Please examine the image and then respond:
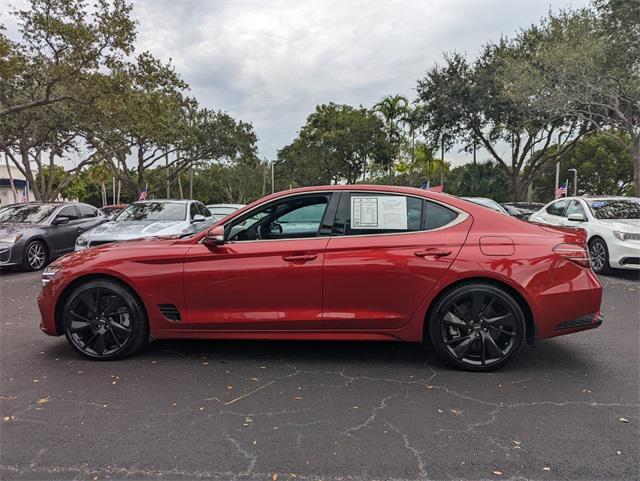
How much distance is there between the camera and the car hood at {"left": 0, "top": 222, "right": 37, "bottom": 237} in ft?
31.3

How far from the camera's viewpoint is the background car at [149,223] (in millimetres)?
8219

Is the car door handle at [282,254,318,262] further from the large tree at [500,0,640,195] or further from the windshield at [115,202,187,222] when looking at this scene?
the large tree at [500,0,640,195]

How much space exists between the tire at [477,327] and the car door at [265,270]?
101 cm

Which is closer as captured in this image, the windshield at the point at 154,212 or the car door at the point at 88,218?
the windshield at the point at 154,212

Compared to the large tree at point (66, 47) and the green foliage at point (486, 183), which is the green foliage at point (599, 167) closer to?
the green foliage at point (486, 183)

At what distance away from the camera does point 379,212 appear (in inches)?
161

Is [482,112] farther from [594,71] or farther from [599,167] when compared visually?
[599,167]

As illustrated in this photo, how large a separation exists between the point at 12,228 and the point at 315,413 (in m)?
9.16

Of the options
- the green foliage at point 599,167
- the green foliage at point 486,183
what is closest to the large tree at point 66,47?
the green foliage at point 486,183

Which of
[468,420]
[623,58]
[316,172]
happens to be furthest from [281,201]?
[316,172]

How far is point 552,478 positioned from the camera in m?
2.51

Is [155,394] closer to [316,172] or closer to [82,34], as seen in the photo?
[82,34]

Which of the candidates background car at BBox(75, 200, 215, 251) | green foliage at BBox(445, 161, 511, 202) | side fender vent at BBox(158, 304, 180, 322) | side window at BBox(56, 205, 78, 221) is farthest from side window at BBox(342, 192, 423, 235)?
green foliage at BBox(445, 161, 511, 202)

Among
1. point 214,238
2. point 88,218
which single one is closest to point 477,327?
point 214,238
